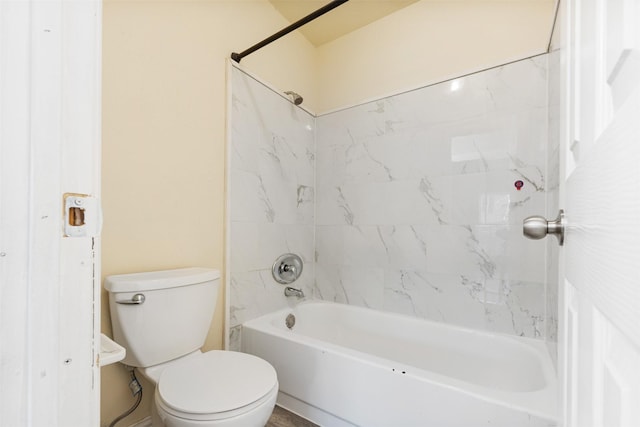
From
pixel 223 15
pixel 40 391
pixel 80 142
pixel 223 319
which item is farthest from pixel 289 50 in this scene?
pixel 40 391

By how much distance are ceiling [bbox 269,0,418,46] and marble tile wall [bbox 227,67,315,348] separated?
0.59 metres

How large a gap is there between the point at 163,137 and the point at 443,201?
1553 millimetres

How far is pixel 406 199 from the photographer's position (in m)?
1.85

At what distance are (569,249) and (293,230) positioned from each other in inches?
67.2

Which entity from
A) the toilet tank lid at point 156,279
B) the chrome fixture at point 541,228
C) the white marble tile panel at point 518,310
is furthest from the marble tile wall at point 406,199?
the chrome fixture at point 541,228

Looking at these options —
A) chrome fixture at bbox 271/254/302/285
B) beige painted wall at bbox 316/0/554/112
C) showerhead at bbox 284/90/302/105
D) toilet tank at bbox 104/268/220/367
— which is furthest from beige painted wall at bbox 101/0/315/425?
beige painted wall at bbox 316/0/554/112

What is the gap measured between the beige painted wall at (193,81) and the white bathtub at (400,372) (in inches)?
18.7

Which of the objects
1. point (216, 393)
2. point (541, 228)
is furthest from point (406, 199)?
point (216, 393)

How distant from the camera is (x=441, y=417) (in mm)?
1043

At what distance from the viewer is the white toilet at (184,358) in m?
0.88

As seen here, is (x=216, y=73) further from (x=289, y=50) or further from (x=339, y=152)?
(x=339, y=152)

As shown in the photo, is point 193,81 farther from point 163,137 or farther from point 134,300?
point 134,300

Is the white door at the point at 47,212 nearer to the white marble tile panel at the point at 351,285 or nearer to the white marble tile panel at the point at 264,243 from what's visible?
the white marble tile panel at the point at 264,243

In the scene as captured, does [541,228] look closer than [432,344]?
Yes
